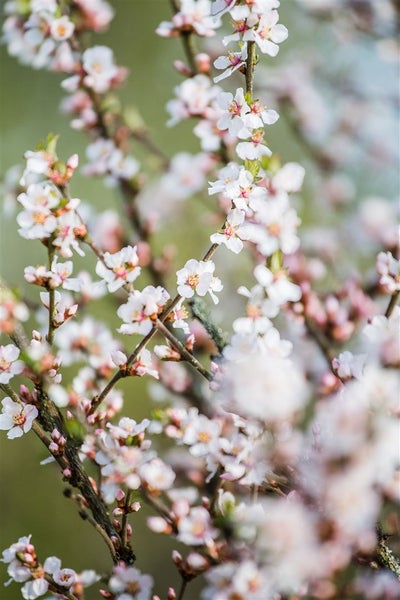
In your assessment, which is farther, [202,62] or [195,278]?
[202,62]

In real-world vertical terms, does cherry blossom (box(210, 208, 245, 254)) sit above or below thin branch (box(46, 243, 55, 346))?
above

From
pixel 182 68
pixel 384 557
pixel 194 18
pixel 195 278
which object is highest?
pixel 194 18

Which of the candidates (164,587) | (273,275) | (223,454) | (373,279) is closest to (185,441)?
(223,454)

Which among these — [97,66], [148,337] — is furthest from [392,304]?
[97,66]

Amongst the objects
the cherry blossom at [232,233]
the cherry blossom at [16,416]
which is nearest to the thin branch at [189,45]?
the cherry blossom at [232,233]

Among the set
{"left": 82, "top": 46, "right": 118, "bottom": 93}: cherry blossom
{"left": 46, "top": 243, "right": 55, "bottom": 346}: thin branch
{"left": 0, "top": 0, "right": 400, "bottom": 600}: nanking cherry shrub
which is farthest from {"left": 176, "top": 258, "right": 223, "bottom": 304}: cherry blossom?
{"left": 82, "top": 46, "right": 118, "bottom": 93}: cherry blossom

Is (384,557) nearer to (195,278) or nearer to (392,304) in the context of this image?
(392,304)

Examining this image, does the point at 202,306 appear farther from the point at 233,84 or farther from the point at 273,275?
the point at 233,84

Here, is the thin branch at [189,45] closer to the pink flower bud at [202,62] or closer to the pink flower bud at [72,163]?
the pink flower bud at [202,62]

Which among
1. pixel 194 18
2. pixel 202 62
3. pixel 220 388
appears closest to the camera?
pixel 220 388

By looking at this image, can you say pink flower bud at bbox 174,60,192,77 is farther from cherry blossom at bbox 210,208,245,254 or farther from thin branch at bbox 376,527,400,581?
thin branch at bbox 376,527,400,581

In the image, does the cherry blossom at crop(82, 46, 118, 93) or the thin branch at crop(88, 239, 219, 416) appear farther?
the cherry blossom at crop(82, 46, 118, 93)

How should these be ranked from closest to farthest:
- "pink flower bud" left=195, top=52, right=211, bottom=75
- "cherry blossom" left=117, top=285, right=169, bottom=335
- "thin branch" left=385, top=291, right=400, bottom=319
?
"cherry blossom" left=117, top=285, right=169, bottom=335 → "thin branch" left=385, top=291, right=400, bottom=319 → "pink flower bud" left=195, top=52, right=211, bottom=75
